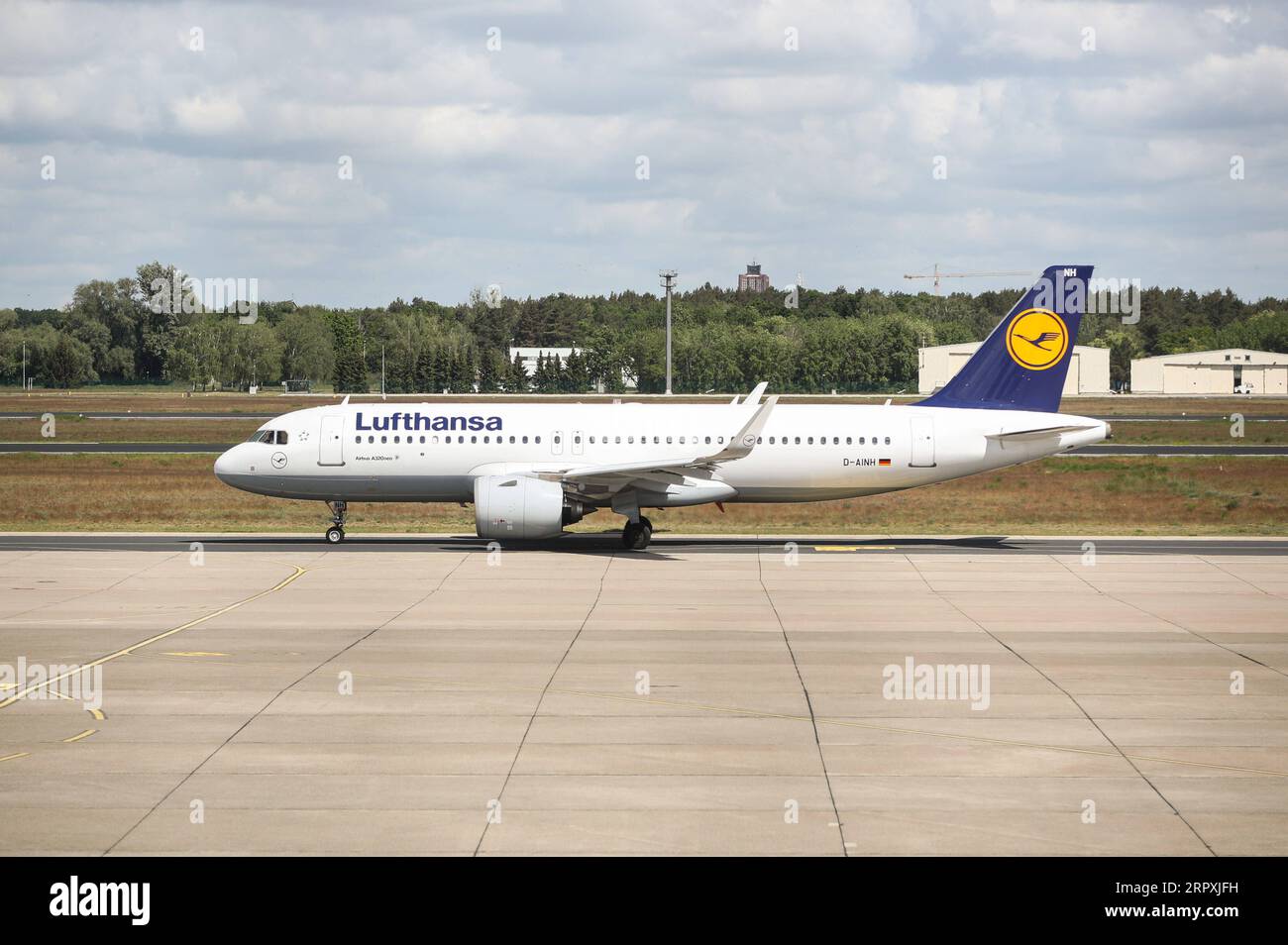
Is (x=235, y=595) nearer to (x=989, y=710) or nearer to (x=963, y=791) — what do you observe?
(x=989, y=710)

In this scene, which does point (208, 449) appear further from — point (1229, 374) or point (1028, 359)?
point (1229, 374)

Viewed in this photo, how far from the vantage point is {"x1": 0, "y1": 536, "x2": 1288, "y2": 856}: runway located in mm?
14180

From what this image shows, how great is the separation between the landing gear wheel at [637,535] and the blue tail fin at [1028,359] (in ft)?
32.6

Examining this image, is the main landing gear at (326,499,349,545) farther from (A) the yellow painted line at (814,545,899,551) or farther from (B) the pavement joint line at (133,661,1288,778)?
(B) the pavement joint line at (133,661,1288,778)

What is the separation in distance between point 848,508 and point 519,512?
758 inches

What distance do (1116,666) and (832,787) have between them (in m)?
9.07

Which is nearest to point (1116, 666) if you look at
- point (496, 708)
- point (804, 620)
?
point (804, 620)

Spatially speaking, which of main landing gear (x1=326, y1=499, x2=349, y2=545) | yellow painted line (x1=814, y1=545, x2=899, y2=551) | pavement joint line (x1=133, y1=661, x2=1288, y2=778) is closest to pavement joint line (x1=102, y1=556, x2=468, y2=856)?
pavement joint line (x1=133, y1=661, x2=1288, y2=778)

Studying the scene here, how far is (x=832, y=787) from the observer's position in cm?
1563

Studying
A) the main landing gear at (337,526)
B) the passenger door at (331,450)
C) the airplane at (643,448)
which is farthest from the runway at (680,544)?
the passenger door at (331,450)

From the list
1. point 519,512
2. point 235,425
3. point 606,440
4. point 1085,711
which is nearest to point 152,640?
point 519,512

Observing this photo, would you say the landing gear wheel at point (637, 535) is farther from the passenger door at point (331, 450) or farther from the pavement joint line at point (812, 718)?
the passenger door at point (331, 450)

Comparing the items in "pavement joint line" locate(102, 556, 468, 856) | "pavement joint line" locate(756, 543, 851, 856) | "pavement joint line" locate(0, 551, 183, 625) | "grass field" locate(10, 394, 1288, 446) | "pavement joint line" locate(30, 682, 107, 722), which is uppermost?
"grass field" locate(10, 394, 1288, 446)

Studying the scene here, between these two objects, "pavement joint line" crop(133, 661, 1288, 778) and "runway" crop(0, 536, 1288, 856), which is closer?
"runway" crop(0, 536, 1288, 856)
